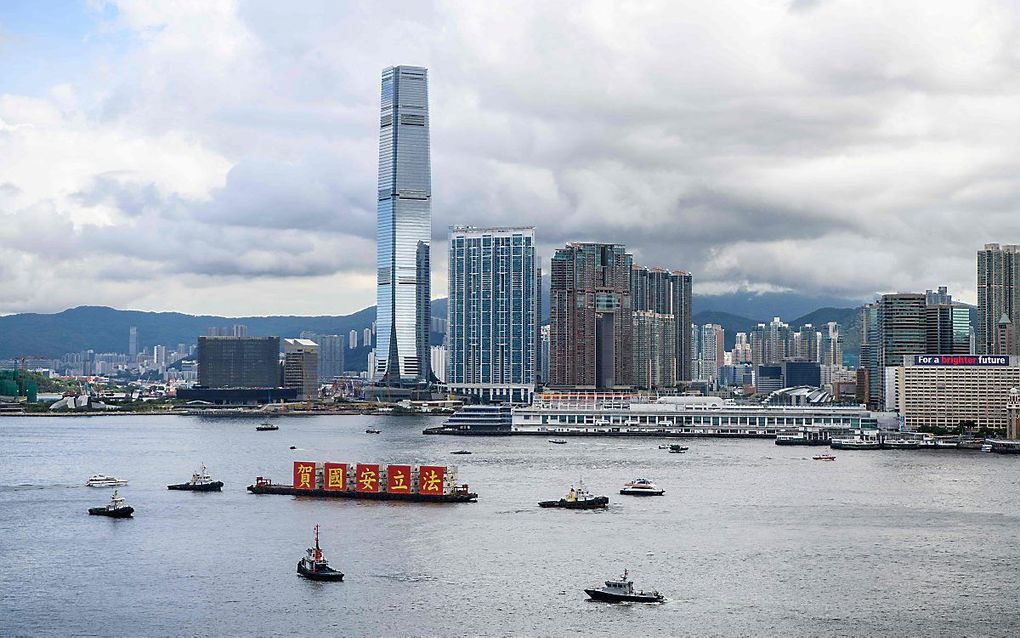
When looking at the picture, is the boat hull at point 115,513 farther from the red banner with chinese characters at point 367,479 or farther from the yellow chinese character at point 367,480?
the yellow chinese character at point 367,480

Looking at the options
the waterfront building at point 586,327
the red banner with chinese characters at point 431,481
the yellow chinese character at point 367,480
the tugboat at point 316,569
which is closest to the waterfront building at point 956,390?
the waterfront building at point 586,327

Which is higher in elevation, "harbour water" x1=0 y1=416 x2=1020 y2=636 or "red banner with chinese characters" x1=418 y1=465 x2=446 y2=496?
"red banner with chinese characters" x1=418 y1=465 x2=446 y2=496

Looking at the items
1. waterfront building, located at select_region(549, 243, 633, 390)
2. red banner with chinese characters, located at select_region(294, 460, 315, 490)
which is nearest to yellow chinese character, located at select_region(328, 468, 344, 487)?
red banner with chinese characters, located at select_region(294, 460, 315, 490)

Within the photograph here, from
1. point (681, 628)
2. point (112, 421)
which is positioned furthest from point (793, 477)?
point (112, 421)

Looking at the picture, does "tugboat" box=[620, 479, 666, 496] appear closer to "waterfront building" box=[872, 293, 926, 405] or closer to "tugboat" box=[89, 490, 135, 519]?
"tugboat" box=[89, 490, 135, 519]

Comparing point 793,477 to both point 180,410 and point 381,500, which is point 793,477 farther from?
point 180,410
